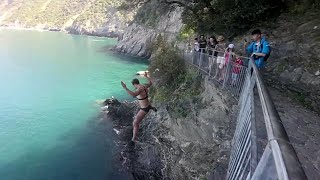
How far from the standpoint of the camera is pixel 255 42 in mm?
9281

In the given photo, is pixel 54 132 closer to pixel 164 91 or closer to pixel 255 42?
pixel 164 91

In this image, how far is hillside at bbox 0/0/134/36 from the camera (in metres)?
124

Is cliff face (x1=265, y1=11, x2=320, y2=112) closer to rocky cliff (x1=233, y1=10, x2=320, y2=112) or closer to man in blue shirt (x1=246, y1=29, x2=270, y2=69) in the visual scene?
rocky cliff (x1=233, y1=10, x2=320, y2=112)

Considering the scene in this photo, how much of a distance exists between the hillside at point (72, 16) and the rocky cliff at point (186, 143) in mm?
86202

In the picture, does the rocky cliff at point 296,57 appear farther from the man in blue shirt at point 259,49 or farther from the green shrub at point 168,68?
the green shrub at point 168,68

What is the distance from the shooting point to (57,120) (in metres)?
24.9

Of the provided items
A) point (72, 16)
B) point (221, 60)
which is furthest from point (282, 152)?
point (72, 16)

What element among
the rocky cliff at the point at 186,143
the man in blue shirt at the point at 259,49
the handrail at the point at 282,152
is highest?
the man in blue shirt at the point at 259,49

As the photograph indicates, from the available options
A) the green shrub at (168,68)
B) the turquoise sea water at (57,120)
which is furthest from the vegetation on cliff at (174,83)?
the turquoise sea water at (57,120)

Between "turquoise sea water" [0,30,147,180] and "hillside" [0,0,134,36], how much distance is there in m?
57.1

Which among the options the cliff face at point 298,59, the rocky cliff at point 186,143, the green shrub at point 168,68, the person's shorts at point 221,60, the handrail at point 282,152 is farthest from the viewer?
the green shrub at point 168,68

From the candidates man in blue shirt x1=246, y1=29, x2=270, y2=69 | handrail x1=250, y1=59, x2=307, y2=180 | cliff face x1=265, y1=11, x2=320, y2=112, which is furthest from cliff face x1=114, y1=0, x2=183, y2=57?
handrail x1=250, y1=59, x2=307, y2=180

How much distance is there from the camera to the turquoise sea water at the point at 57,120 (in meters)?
16.6

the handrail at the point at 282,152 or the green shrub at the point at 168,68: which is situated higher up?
the handrail at the point at 282,152
